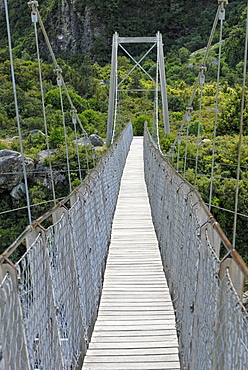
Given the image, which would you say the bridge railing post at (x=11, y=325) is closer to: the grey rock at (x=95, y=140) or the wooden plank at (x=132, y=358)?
the wooden plank at (x=132, y=358)

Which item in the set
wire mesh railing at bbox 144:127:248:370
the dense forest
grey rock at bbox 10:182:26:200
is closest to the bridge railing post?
wire mesh railing at bbox 144:127:248:370

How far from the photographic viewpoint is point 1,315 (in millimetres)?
920

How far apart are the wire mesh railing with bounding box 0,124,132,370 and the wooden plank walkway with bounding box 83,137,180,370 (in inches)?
3.9

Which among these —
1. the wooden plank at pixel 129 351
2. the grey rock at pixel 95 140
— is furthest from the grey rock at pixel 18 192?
the wooden plank at pixel 129 351

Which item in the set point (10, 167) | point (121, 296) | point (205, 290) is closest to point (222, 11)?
point (121, 296)

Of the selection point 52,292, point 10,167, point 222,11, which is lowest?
point 10,167

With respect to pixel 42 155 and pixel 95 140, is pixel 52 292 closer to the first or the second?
A: pixel 42 155

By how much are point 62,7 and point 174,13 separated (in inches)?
381

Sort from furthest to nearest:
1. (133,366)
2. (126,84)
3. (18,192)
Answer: (126,84)
(18,192)
(133,366)

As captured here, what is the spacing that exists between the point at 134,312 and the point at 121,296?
0.21 metres

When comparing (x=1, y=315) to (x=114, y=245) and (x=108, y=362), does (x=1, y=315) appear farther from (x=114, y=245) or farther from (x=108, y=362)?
(x=114, y=245)

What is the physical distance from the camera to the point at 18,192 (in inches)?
565

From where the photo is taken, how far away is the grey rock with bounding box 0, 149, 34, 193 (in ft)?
44.7

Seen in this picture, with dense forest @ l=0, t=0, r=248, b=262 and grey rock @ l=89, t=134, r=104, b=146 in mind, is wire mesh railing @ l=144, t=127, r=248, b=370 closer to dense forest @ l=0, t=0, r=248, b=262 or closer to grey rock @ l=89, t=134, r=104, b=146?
dense forest @ l=0, t=0, r=248, b=262
